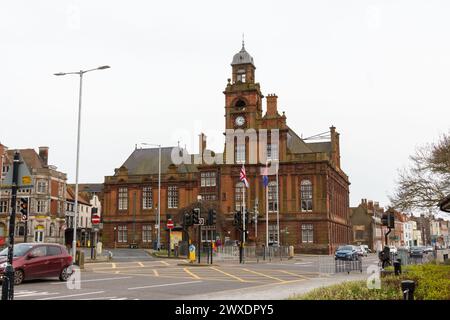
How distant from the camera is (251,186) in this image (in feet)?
230

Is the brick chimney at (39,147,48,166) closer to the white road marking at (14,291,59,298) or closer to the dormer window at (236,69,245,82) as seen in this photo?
the dormer window at (236,69,245,82)

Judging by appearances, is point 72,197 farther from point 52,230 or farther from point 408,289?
point 408,289

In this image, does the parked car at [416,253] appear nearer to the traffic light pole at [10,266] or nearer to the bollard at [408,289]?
the bollard at [408,289]

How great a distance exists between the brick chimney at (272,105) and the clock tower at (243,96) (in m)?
1.67

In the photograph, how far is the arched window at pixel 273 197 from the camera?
69.0m

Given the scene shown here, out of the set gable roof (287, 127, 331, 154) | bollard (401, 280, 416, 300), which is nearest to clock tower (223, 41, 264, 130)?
gable roof (287, 127, 331, 154)

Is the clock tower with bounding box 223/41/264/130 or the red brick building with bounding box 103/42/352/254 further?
the clock tower with bounding box 223/41/264/130

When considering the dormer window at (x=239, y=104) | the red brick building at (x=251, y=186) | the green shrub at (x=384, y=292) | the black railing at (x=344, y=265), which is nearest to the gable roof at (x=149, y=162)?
the red brick building at (x=251, y=186)

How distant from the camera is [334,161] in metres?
77.7

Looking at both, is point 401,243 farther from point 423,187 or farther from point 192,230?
point 423,187

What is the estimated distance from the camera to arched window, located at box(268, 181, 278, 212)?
69000 mm

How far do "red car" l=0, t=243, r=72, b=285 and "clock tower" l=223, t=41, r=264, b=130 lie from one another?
50739mm

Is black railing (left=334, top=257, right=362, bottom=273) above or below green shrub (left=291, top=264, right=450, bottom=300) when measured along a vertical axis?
below
